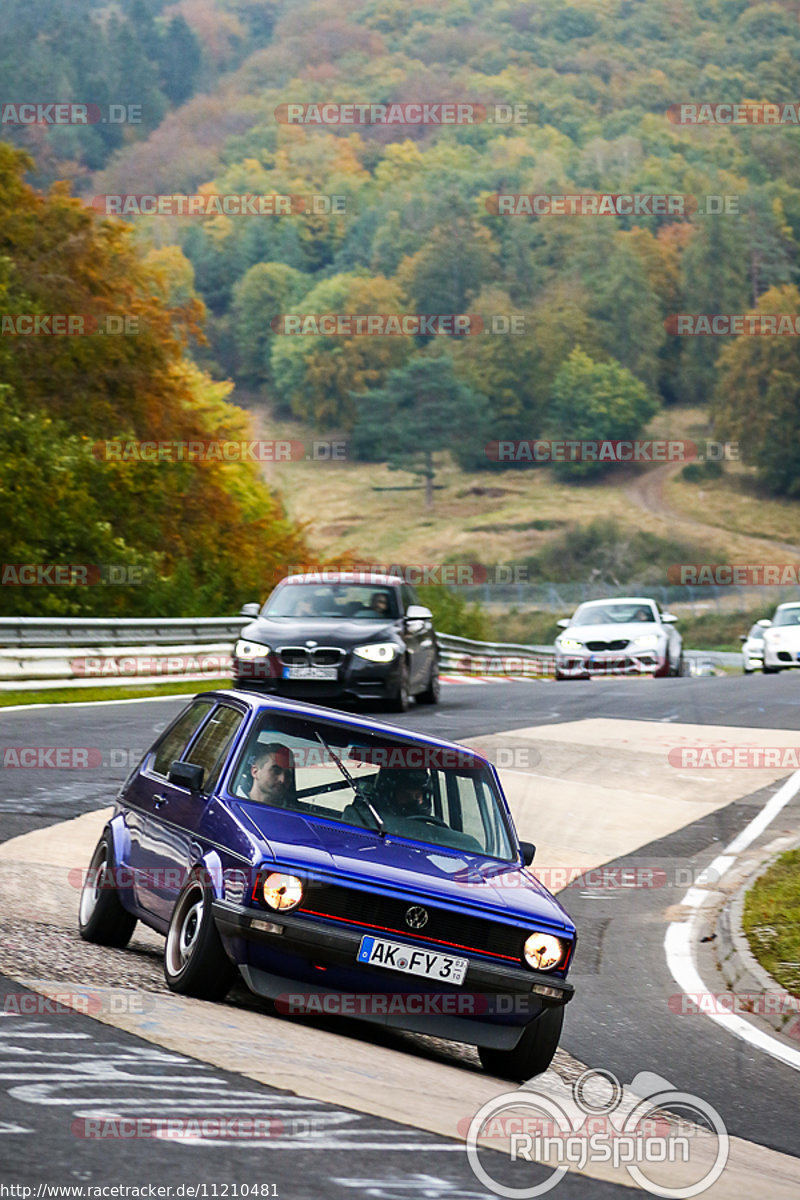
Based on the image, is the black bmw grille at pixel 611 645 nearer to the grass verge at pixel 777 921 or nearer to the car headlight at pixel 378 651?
the car headlight at pixel 378 651

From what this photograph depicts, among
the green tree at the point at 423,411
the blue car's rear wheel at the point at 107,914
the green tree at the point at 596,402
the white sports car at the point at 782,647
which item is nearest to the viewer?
the blue car's rear wheel at the point at 107,914

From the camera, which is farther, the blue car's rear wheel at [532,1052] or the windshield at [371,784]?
the windshield at [371,784]

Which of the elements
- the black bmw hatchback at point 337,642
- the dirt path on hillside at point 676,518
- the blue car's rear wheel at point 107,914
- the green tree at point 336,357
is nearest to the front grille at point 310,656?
the black bmw hatchback at point 337,642

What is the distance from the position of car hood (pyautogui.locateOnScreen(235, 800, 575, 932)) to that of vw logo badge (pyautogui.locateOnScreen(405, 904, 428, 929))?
0.22 feet

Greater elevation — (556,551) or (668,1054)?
(668,1054)

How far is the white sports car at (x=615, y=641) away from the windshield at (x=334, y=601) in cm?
862

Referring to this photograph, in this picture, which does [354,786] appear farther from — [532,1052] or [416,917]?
[532,1052]

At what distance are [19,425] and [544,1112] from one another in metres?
26.6

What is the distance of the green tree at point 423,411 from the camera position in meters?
130

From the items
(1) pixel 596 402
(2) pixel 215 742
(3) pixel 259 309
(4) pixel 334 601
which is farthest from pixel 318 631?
(3) pixel 259 309

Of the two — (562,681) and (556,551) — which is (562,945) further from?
(556,551)

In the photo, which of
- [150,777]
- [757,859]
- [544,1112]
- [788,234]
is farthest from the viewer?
[788,234]

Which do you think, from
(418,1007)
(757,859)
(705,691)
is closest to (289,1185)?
(418,1007)

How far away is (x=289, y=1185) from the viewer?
14.9 feet
